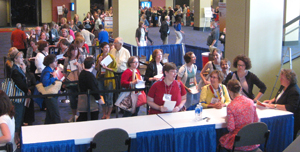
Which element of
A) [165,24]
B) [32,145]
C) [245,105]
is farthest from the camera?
[165,24]

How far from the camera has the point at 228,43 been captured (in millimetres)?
6855

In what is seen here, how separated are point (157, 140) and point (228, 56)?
11.9 feet

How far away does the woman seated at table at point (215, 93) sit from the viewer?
4.61 meters

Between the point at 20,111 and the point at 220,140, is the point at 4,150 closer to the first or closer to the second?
the point at 20,111

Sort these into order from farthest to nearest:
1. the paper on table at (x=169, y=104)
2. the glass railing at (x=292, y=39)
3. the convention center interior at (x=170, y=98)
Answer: the glass railing at (x=292, y=39) → the paper on table at (x=169, y=104) → the convention center interior at (x=170, y=98)

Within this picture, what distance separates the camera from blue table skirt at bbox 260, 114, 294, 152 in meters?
4.26

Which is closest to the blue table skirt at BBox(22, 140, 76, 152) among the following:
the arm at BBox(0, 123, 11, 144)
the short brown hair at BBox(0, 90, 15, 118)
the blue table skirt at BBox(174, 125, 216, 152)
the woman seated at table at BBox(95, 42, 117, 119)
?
the arm at BBox(0, 123, 11, 144)

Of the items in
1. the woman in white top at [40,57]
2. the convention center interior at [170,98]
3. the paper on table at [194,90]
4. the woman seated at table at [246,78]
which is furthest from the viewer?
the woman in white top at [40,57]

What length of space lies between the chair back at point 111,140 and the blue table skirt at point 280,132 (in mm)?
1895

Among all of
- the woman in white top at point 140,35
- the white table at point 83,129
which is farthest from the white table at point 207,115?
the woman in white top at point 140,35

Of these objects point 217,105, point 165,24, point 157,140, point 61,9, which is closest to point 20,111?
point 157,140

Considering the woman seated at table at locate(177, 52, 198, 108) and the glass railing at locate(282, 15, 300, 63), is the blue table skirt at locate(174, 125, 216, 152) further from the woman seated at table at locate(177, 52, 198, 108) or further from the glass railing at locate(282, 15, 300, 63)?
the glass railing at locate(282, 15, 300, 63)

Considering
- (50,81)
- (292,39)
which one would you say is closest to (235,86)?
(50,81)

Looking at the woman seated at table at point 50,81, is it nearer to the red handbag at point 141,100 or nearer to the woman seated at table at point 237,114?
the red handbag at point 141,100
